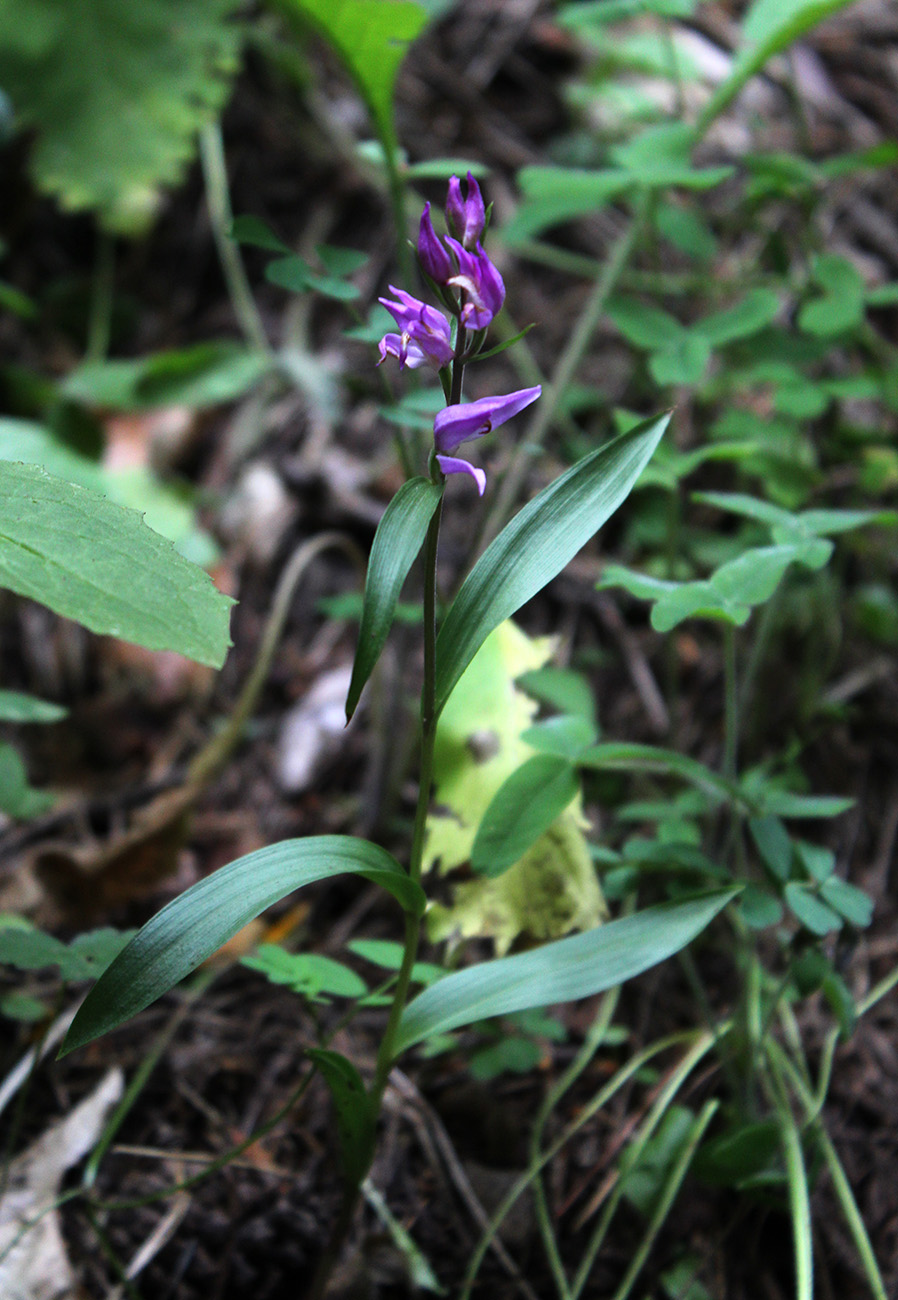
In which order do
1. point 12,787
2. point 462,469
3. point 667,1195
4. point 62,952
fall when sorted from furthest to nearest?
point 12,787, point 667,1195, point 62,952, point 462,469

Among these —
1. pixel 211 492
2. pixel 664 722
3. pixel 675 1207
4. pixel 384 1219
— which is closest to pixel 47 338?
pixel 211 492

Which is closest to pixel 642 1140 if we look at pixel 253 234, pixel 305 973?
pixel 305 973

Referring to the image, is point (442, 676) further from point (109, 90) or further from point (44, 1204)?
point (109, 90)

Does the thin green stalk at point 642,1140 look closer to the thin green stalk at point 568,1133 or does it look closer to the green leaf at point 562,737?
the thin green stalk at point 568,1133

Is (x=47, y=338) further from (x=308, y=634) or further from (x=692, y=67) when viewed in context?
(x=692, y=67)

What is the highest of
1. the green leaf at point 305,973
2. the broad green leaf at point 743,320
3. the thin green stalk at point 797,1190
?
the broad green leaf at point 743,320

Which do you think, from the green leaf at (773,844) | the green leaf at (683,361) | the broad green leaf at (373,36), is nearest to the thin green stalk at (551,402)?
the green leaf at (683,361)

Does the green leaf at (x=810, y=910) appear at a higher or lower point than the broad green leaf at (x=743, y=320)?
lower

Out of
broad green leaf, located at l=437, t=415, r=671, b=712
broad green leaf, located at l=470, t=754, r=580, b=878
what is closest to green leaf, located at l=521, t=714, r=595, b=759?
broad green leaf, located at l=470, t=754, r=580, b=878
